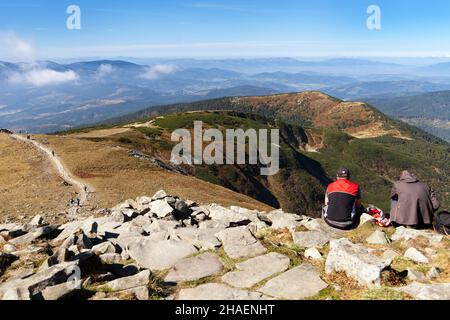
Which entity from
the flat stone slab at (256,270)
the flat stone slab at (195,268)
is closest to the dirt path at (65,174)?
the flat stone slab at (195,268)

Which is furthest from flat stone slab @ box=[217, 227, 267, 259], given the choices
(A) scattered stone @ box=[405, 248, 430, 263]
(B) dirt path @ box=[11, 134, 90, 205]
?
(B) dirt path @ box=[11, 134, 90, 205]

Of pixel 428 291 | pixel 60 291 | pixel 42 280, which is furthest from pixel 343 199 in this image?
pixel 42 280

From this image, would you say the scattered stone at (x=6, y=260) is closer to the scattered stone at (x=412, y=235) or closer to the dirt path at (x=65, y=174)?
the scattered stone at (x=412, y=235)

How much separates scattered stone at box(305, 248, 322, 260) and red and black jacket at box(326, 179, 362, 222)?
3.71 meters

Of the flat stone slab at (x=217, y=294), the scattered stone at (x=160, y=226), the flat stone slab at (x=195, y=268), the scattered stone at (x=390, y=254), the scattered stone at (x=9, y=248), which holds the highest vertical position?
the scattered stone at (x=390, y=254)

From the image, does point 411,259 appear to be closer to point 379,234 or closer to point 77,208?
point 379,234

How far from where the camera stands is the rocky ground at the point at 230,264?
36.1ft

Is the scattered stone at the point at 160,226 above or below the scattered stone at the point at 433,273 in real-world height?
below

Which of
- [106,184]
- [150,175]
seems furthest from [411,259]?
[150,175]

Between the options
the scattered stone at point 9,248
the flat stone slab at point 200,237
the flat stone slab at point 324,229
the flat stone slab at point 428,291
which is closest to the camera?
the flat stone slab at point 428,291

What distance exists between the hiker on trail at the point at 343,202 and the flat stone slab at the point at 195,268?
20.8 ft

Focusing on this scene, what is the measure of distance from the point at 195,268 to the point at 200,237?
355cm

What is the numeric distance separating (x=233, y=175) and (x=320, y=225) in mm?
140030

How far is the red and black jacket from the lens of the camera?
17.3 meters
